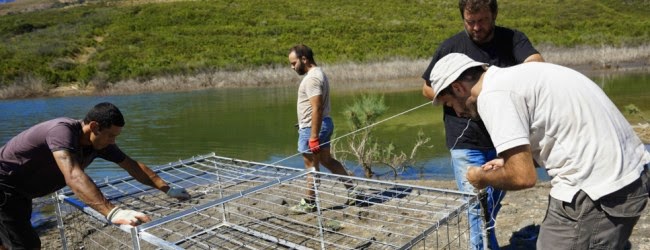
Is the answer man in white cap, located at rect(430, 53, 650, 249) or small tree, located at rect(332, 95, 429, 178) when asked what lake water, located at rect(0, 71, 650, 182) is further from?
man in white cap, located at rect(430, 53, 650, 249)

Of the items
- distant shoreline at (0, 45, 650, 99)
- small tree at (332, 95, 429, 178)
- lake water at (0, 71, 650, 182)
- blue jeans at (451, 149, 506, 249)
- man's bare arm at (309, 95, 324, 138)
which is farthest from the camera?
distant shoreline at (0, 45, 650, 99)

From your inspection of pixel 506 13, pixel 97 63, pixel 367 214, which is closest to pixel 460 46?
pixel 367 214

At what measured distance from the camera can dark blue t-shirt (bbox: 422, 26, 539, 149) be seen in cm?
249

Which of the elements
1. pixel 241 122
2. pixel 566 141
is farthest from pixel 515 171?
pixel 241 122

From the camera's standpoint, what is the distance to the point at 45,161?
8.98ft

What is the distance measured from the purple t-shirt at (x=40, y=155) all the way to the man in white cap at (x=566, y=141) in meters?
2.00

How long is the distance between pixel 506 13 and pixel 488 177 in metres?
37.0

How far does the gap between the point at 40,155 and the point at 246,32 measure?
28692mm

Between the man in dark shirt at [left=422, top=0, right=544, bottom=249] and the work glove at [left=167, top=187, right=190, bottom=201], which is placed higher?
the man in dark shirt at [left=422, top=0, right=544, bottom=249]

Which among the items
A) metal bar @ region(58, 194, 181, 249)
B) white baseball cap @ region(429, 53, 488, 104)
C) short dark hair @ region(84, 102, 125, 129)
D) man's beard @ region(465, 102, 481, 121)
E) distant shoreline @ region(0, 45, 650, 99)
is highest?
white baseball cap @ region(429, 53, 488, 104)

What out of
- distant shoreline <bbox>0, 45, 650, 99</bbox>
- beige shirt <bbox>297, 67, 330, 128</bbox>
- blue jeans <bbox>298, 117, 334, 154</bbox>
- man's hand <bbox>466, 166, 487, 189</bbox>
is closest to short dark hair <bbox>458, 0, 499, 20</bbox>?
man's hand <bbox>466, 166, 487, 189</bbox>

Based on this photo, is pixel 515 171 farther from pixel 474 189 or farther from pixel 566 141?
pixel 474 189

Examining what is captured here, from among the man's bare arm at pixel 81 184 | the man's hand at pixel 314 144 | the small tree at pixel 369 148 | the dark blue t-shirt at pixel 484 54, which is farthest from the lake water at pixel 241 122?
the man's bare arm at pixel 81 184

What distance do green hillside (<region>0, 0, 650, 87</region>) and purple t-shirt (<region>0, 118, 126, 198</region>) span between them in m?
17.8
